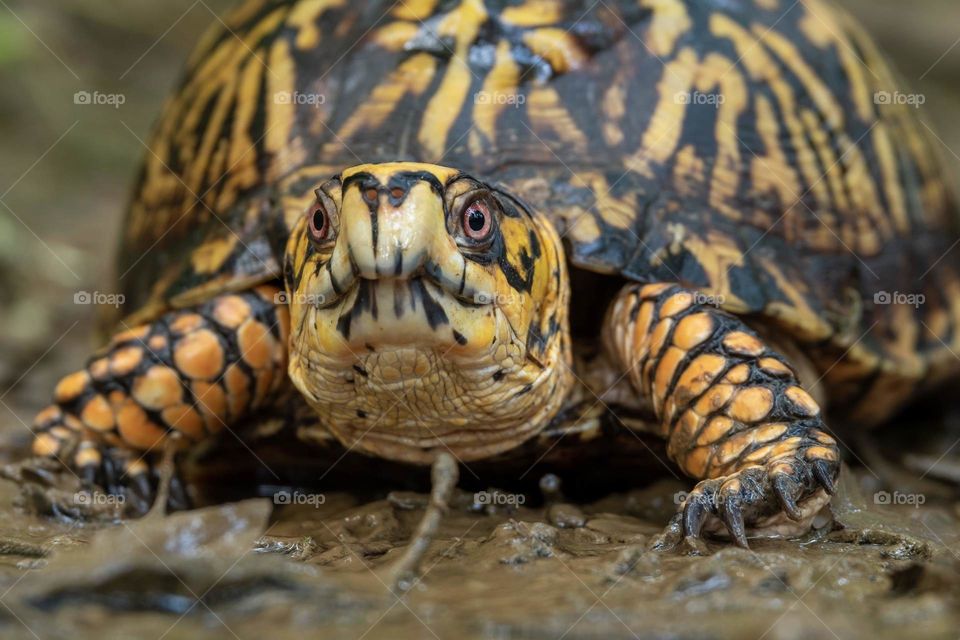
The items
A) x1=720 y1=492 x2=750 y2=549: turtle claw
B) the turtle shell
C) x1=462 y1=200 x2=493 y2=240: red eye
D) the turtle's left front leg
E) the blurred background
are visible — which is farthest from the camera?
the blurred background

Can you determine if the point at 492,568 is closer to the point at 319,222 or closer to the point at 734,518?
the point at 734,518

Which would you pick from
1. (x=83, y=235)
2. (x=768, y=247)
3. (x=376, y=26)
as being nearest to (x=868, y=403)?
(x=768, y=247)

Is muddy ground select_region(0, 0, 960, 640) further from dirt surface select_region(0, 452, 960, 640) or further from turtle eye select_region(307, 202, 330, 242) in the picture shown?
turtle eye select_region(307, 202, 330, 242)

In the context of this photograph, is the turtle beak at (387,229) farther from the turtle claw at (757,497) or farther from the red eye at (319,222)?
the turtle claw at (757,497)

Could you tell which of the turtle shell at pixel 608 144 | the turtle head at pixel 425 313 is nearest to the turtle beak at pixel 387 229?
the turtle head at pixel 425 313

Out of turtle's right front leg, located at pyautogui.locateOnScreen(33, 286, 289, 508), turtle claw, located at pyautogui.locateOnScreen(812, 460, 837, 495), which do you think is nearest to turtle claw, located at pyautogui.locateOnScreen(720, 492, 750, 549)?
turtle claw, located at pyautogui.locateOnScreen(812, 460, 837, 495)

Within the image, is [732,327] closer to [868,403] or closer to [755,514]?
[755,514]
